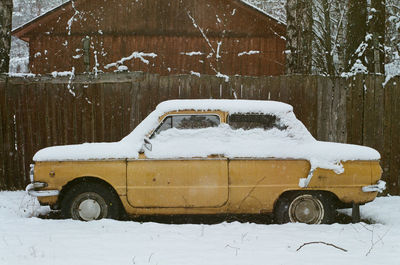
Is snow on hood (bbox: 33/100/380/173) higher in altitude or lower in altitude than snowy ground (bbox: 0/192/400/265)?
higher

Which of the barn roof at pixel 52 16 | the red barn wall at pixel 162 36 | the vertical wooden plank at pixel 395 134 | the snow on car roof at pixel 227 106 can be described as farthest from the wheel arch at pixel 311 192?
the barn roof at pixel 52 16

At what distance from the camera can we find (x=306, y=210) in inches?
235

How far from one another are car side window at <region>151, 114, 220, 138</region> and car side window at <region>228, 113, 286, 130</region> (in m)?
0.24

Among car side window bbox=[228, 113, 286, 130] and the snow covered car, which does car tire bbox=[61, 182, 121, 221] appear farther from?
car side window bbox=[228, 113, 286, 130]

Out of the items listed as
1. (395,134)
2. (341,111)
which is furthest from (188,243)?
(395,134)

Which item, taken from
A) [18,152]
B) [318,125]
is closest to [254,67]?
[318,125]

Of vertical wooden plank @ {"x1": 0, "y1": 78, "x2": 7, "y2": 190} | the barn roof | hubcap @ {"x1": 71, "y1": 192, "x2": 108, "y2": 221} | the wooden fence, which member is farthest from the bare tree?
hubcap @ {"x1": 71, "y1": 192, "x2": 108, "y2": 221}

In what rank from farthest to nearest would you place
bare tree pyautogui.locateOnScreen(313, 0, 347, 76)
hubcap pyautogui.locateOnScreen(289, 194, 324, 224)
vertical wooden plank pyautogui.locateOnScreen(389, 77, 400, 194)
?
bare tree pyautogui.locateOnScreen(313, 0, 347, 76), vertical wooden plank pyautogui.locateOnScreen(389, 77, 400, 194), hubcap pyautogui.locateOnScreen(289, 194, 324, 224)

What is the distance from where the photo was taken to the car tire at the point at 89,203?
5.91m

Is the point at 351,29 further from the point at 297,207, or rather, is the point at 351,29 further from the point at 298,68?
the point at 297,207

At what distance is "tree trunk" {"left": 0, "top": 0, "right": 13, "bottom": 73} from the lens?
9.31 m

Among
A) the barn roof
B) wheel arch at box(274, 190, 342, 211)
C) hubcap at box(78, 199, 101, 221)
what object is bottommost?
hubcap at box(78, 199, 101, 221)

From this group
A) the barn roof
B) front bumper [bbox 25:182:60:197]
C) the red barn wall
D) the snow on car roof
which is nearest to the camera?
front bumper [bbox 25:182:60:197]

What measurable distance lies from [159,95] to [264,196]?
10.9 feet
